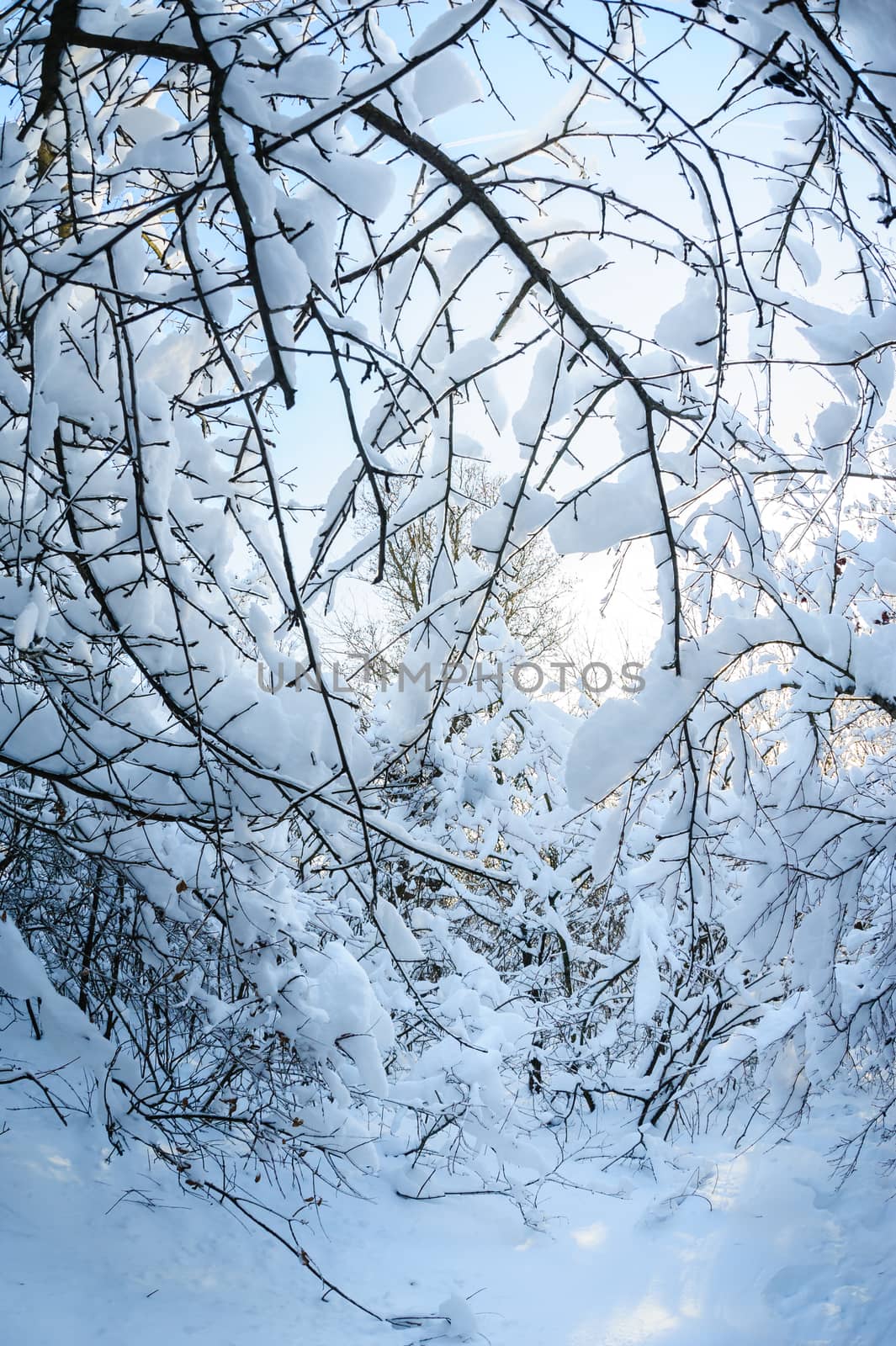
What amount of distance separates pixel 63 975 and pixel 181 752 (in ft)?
8.72

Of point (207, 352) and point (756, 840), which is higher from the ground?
point (207, 352)

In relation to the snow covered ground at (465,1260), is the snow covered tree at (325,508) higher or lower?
higher

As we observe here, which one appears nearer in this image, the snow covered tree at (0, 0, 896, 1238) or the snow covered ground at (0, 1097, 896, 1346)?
the snow covered tree at (0, 0, 896, 1238)

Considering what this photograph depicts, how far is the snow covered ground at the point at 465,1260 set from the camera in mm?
2727

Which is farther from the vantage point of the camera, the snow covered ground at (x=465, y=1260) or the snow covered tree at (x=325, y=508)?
the snow covered ground at (x=465, y=1260)

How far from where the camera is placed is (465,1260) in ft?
13.2

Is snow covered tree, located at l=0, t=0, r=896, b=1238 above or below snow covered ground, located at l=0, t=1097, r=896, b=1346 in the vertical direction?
above

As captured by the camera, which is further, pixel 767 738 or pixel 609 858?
pixel 767 738

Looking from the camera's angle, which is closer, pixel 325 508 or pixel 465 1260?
pixel 325 508

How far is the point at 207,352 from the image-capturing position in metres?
1.82

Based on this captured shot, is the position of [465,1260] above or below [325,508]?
below

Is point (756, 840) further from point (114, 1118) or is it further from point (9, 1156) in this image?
point (9, 1156)

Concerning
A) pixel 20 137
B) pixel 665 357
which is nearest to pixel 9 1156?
pixel 20 137

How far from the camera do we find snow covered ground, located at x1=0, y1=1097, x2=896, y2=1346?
2.73m
